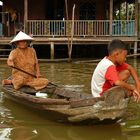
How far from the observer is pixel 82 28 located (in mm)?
20719

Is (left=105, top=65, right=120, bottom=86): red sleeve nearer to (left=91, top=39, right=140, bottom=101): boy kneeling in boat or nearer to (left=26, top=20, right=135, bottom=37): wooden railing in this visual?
(left=91, top=39, right=140, bottom=101): boy kneeling in boat

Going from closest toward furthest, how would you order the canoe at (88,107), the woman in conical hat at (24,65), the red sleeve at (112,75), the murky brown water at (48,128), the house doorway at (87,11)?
the red sleeve at (112,75) < the canoe at (88,107) < the murky brown water at (48,128) < the woman in conical hat at (24,65) < the house doorway at (87,11)

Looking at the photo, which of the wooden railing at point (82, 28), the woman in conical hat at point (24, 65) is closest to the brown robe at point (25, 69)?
the woman in conical hat at point (24, 65)

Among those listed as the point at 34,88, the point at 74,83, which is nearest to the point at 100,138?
the point at 34,88

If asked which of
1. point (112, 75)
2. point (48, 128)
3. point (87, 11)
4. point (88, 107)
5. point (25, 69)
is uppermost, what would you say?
point (87, 11)

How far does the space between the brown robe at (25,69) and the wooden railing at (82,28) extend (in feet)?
34.7

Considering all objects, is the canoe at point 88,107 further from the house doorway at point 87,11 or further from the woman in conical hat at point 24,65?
the house doorway at point 87,11

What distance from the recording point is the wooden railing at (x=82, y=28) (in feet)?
66.4

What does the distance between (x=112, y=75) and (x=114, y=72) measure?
0.06m

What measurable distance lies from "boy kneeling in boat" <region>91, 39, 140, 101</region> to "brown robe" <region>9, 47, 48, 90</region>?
244cm

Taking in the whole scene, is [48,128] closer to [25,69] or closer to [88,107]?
[88,107]

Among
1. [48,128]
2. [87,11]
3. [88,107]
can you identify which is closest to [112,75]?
[88,107]

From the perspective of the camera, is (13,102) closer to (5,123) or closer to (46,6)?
(5,123)

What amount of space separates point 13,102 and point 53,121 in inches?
81.8
